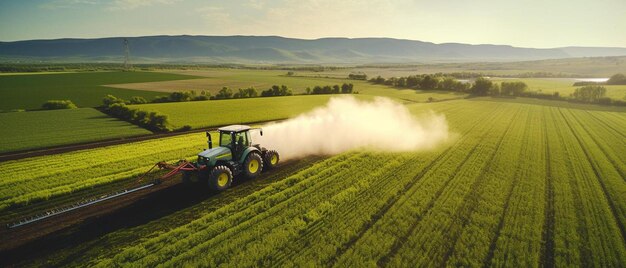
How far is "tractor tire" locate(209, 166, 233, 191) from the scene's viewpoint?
14070 millimetres

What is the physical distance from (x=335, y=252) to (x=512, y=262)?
229 inches

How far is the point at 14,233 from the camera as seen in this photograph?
1102 centimetres

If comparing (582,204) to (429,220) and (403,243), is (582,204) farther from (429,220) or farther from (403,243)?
(403,243)

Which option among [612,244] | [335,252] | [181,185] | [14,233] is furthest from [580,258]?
[14,233]

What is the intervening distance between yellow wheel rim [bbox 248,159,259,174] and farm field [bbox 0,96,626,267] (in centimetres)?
113

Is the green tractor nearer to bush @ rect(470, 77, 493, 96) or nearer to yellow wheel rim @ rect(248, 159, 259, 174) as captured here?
yellow wheel rim @ rect(248, 159, 259, 174)

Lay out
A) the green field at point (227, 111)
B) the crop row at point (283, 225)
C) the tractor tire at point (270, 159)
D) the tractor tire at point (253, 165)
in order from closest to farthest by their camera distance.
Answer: the crop row at point (283, 225) → the tractor tire at point (253, 165) → the tractor tire at point (270, 159) → the green field at point (227, 111)

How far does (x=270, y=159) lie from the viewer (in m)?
17.7

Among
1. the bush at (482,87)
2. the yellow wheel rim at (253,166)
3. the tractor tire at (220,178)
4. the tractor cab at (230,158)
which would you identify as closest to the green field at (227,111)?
the tractor cab at (230,158)

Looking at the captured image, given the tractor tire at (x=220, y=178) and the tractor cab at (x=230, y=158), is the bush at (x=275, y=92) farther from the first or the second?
the tractor tire at (x=220, y=178)

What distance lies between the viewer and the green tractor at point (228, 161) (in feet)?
47.1

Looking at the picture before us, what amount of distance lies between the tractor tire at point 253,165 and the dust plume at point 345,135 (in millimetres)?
3954

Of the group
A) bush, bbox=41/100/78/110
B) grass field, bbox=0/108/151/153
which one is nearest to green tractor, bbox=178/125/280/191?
grass field, bbox=0/108/151/153

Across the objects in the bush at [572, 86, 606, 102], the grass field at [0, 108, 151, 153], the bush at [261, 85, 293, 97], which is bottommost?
the grass field at [0, 108, 151, 153]
